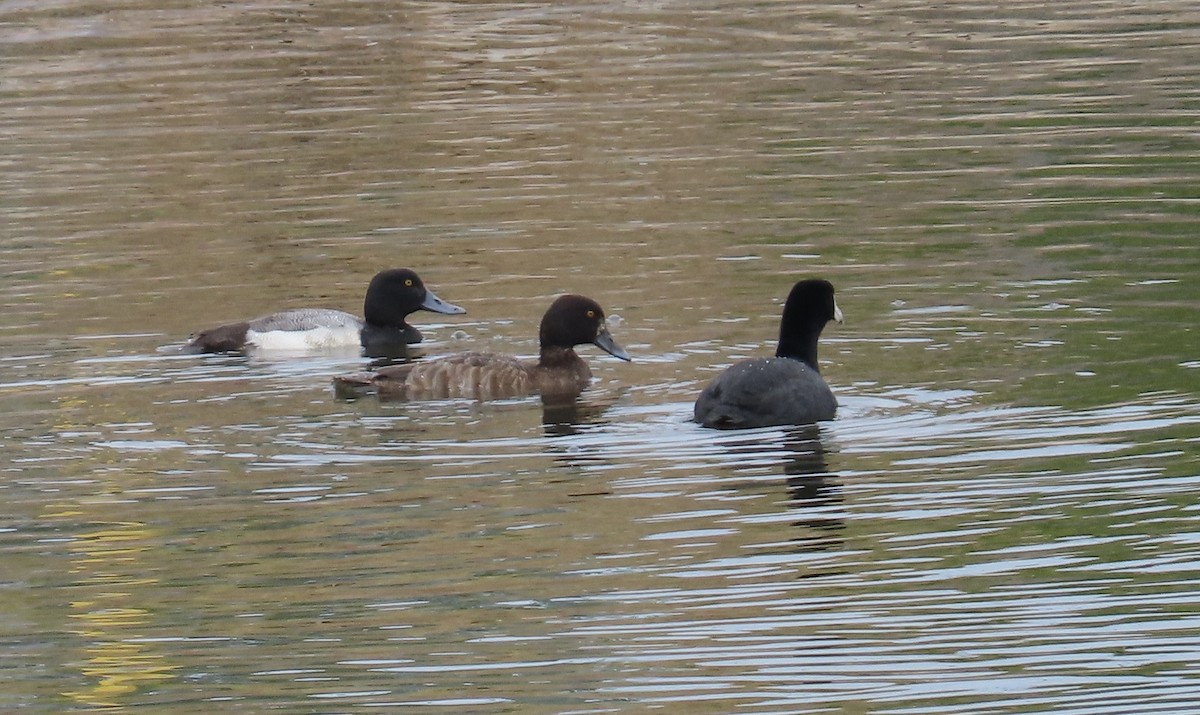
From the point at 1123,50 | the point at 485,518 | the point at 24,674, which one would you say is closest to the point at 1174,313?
the point at 485,518

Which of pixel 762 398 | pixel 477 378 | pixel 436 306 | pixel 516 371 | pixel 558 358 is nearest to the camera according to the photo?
pixel 762 398

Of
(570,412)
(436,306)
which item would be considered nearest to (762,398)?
(570,412)

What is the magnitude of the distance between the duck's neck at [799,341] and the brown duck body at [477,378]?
1.70m

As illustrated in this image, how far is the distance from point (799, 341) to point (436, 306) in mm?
4446

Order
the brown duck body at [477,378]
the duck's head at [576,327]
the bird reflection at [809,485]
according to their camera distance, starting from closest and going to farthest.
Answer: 1. the bird reflection at [809,485]
2. the brown duck body at [477,378]
3. the duck's head at [576,327]

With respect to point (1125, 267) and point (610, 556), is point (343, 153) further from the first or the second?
point (610, 556)

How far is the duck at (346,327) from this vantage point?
16.4 meters

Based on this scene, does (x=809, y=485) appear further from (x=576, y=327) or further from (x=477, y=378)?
(x=576, y=327)

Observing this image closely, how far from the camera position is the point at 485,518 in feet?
36.4

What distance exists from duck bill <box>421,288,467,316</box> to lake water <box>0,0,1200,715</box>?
0.30m

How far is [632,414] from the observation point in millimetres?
13883

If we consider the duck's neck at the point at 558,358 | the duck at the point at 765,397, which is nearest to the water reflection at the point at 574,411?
the duck's neck at the point at 558,358

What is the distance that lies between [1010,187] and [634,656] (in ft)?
43.9

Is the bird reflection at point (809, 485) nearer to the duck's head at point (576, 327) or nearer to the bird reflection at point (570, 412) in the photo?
the bird reflection at point (570, 412)
